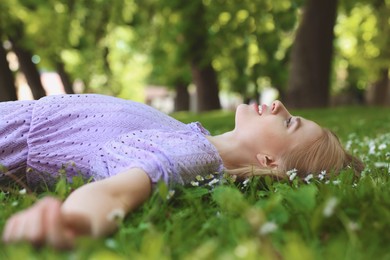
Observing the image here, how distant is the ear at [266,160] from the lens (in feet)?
10.6

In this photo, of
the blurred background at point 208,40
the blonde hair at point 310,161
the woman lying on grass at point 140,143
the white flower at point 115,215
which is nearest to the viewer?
the white flower at point 115,215

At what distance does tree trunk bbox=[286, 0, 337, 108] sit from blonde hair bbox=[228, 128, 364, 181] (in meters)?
11.4

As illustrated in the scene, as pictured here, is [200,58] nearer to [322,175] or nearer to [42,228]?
[322,175]

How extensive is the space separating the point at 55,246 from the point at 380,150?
3.74 m

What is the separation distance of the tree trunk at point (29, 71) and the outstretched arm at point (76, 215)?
16.6 meters

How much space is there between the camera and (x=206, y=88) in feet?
68.1

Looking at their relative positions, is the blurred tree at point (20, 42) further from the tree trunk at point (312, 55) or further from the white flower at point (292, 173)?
the white flower at point (292, 173)

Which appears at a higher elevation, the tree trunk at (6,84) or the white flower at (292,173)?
the white flower at (292,173)

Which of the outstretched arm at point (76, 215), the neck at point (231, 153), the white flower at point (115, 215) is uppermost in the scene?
the outstretched arm at point (76, 215)

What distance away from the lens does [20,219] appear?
1755 millimetres

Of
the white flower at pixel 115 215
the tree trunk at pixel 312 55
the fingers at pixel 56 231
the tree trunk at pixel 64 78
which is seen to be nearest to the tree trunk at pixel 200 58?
the tree trunk at pixel 312 55

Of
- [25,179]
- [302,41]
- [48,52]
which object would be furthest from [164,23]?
[25,179]

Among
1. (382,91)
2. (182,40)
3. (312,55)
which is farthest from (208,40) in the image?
(382,91)

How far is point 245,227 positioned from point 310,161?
159 centimetres
